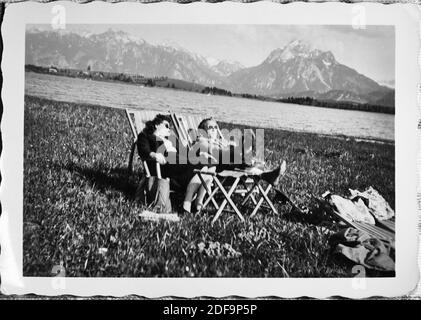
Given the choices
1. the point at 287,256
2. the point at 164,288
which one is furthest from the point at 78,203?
the point at 287,256

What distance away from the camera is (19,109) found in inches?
169

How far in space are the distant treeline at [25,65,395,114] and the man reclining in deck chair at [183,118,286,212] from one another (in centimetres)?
37

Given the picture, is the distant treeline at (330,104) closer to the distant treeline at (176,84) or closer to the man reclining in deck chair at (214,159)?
the distant treeline at (176,84)

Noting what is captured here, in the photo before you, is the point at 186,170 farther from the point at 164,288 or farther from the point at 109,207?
the point at 164,288

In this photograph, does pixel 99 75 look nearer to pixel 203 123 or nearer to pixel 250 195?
pixel 203 123

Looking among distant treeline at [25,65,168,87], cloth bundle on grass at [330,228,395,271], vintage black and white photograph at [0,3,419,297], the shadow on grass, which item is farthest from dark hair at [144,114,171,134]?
cloth bundle on grass at [330,228,395,271]

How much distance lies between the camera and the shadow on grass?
427cm

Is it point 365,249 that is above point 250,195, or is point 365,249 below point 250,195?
below

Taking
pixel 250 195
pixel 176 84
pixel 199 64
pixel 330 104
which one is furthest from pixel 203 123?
pixel 330 104

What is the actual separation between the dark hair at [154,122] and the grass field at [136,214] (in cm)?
21

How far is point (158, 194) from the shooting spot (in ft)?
13.8

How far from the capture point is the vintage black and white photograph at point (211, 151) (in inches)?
166

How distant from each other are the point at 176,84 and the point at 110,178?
1.08 metres

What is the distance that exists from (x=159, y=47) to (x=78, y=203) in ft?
5.39
